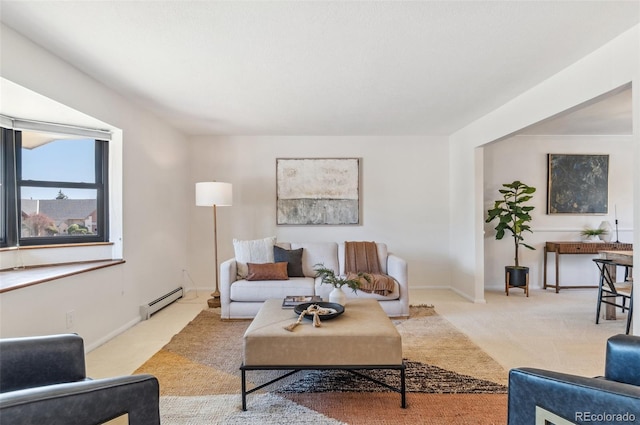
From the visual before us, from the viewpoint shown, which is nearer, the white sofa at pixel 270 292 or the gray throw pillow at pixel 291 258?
the white sofa at pixel 270 292

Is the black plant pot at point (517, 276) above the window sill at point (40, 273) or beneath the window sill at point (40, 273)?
beneath

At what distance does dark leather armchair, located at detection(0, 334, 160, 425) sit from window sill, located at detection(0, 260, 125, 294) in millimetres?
959

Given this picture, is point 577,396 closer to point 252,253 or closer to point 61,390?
point 61,390

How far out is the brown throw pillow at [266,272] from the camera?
3.61 m

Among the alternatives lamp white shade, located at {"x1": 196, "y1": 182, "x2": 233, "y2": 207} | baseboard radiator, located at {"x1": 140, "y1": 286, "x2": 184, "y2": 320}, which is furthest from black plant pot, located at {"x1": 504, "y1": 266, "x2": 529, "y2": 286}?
baseboard radiator, located at {"x1": 140, "y1": 286, "x2": 184, "y2": 320}

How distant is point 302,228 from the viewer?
16.3ft

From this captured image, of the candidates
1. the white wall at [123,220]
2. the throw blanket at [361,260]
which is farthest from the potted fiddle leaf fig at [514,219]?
the white wall at [123,220]

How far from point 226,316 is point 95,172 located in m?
2.05

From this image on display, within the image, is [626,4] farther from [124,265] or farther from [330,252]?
[124,265]

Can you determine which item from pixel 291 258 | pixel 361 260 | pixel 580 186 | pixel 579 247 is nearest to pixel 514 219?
pixel 579 247

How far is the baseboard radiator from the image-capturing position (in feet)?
11.7

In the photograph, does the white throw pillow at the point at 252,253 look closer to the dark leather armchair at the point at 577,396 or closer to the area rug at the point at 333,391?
the area rug at the point at 333,391

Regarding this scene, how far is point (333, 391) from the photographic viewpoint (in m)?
2.12

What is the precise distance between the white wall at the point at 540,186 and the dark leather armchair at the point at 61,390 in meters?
5.12
